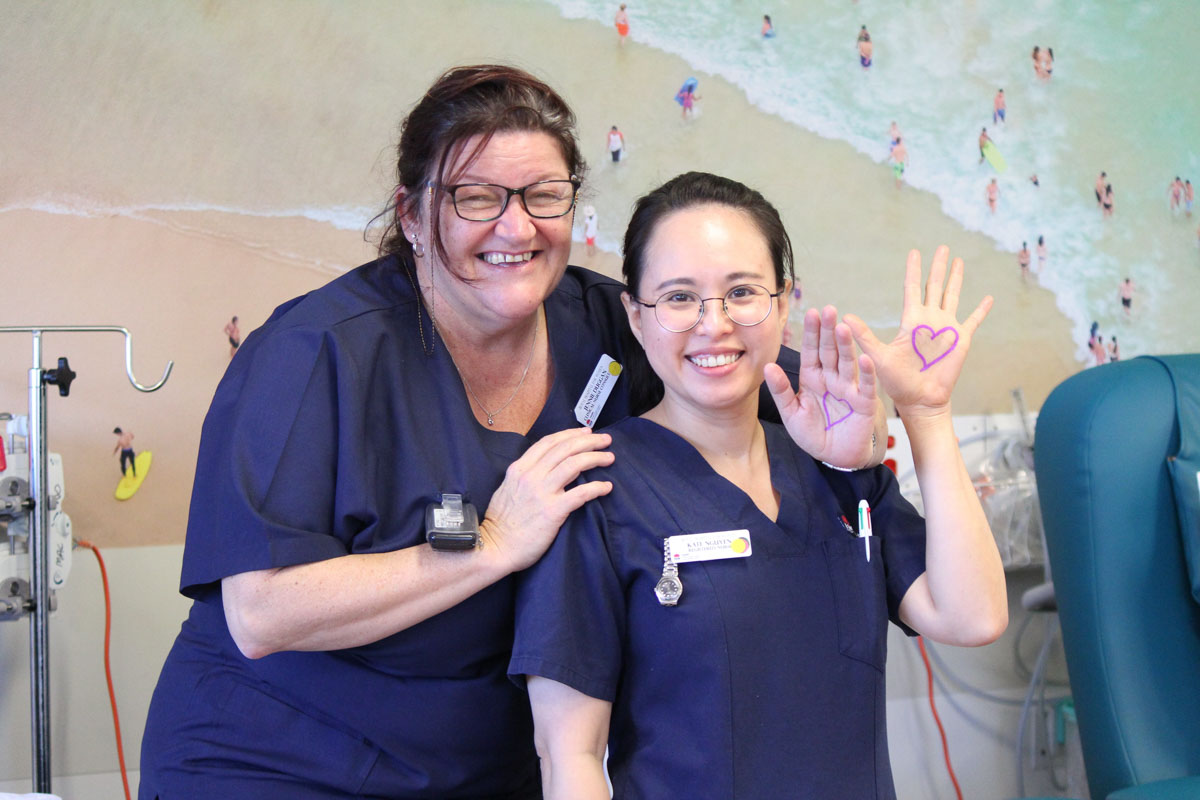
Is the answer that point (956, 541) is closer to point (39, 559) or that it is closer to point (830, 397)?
point (830, 397)

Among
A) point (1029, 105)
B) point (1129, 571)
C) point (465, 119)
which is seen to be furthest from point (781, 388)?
point (1029, 105)

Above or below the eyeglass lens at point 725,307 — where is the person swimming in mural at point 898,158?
above

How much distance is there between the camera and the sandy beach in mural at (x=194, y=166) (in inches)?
86.7

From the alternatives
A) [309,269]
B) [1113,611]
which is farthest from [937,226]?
[309,269]

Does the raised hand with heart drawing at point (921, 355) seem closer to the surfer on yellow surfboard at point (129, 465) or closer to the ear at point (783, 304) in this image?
the ear at point (783, 304)

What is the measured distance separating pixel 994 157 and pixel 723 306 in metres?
1.90

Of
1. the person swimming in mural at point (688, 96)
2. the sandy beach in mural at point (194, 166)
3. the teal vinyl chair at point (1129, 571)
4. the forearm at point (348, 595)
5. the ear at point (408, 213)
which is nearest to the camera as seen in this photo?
the forearm at point (348, 595)

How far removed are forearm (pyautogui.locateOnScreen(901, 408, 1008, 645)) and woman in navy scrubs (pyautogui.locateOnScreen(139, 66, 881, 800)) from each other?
0.09m

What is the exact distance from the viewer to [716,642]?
118cm

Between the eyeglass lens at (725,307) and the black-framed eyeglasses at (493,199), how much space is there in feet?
0.81

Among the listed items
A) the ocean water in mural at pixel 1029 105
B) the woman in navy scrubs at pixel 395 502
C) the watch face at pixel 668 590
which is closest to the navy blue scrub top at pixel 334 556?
the woman in navy scrubs at pixel 395 502

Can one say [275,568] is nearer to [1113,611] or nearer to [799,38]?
[1113,611]

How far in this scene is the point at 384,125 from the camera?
240 cm

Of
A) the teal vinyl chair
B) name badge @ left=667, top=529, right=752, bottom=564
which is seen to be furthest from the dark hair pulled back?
the teal vinyl chair
